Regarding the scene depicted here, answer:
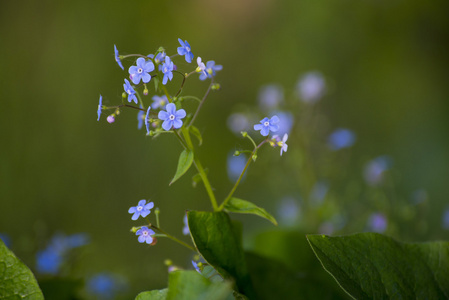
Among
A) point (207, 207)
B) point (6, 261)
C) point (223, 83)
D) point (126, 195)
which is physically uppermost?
point (223, 83)

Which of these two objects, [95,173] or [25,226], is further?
[95,173]

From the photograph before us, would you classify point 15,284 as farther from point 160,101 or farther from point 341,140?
point 341,140

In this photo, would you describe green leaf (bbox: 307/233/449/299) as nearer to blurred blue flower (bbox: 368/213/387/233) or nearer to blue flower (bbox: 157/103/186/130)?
blue flower (bbox: 157/103/186/130)

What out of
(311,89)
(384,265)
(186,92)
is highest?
(186,92)

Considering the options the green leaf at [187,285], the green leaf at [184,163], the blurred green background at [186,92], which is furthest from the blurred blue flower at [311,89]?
the green leaf at [187,285]

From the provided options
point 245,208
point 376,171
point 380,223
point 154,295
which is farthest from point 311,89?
point 154,295

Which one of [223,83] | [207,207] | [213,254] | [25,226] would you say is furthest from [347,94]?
[213,254]

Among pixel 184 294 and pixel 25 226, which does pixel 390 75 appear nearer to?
pixel 25 226
